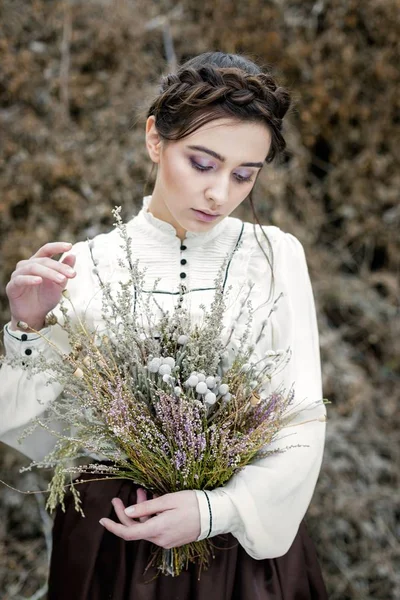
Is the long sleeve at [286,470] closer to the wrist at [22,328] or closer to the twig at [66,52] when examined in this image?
the wrist at [22,328]

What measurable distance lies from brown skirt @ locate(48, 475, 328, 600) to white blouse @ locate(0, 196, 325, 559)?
8 cm

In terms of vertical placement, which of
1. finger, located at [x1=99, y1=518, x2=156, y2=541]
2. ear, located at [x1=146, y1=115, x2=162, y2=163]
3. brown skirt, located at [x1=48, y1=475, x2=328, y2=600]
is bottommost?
brown skirt, located at [x1=48, y1=475, x2=328, y2=600]

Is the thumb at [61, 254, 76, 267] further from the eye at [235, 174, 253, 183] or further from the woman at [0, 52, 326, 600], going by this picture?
the eye at [235, 174, 253, 183]

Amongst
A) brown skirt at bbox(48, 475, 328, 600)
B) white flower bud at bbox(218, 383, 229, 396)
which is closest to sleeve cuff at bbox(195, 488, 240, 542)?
brown skirt at bbox(48, 475, 328, 600)

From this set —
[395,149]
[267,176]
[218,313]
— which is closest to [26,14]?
[267,176]

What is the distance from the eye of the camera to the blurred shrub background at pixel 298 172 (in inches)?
96.0

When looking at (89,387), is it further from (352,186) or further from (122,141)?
(352,186)

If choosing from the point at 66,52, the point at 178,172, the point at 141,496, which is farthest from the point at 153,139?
the point at 66,52

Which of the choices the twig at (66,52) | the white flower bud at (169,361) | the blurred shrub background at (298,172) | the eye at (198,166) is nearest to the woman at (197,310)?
the eye at (198,166)

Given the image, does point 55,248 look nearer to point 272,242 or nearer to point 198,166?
point 198,166

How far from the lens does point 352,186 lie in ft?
9.84

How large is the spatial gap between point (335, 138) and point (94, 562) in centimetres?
228

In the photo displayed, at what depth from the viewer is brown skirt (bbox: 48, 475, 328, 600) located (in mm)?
1310

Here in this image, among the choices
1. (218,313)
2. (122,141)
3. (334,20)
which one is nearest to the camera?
(218,313)
